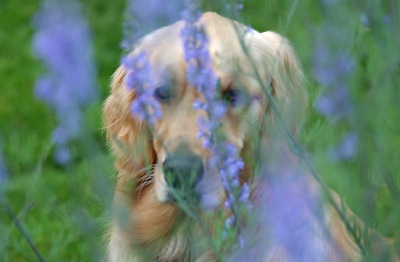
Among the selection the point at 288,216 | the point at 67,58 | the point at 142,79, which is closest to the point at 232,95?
the point at 142,79

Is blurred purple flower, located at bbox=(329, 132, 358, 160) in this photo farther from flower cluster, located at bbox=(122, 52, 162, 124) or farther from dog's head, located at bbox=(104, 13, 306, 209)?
flower cluster, located at bbox=(122, 52, 162, 124)

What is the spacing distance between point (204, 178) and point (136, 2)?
1.15m

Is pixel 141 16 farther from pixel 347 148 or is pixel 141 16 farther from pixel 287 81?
pixel 287 81

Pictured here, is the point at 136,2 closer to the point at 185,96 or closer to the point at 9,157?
the point at 185,96

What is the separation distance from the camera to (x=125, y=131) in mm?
3982

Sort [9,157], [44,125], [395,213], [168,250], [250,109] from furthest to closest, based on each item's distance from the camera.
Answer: [44,125]
[9,157]
[168,250]
[250,109]
[395,213]

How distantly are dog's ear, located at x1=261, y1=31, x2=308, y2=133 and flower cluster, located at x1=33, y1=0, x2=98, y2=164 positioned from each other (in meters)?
0.67

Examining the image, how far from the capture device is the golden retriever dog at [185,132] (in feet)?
8.93

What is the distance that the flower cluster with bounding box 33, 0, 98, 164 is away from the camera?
1.68m

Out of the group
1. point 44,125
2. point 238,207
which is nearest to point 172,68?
point 238,207

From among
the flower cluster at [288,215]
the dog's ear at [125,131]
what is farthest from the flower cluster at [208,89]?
the dog's ear at [125,131]

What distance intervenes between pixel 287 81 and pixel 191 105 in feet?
1.31

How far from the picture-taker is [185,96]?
3.51 m

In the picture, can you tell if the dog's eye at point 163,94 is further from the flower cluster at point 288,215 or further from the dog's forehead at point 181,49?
the flower cluster at point 288,215
